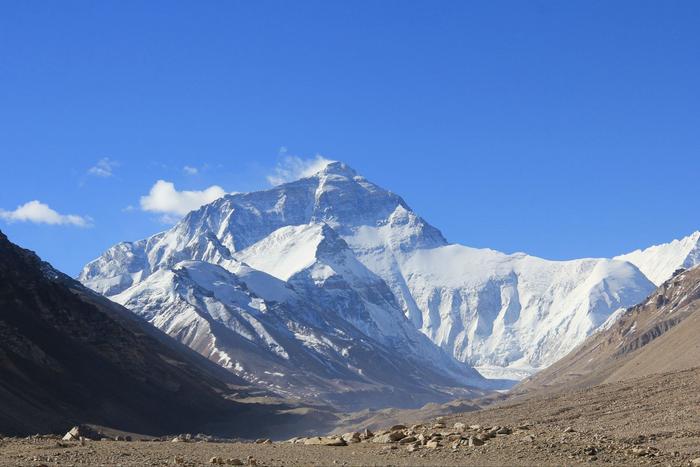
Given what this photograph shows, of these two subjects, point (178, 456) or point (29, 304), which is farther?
point (29, 304)

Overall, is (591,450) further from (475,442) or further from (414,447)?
(414,447)

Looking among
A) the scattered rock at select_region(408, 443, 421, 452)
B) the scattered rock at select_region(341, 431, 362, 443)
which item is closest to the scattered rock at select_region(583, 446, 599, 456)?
the scattered rock at select_region(408, 443, 421, 452)

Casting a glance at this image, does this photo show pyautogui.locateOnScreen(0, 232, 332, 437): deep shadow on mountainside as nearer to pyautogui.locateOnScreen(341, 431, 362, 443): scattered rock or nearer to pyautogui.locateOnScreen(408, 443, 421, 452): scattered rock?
pyautogui.locateOnScreen(341, 431, 362, 443): scattered rock

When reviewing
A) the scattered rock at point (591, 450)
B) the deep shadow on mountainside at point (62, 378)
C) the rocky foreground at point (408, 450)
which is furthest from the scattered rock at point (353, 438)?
the deep shadow on mountainside at point (62, 378)

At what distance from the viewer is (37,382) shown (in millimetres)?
148750

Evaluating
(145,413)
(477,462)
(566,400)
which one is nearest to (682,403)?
(566,400)

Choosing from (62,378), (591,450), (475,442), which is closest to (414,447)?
(475,442)

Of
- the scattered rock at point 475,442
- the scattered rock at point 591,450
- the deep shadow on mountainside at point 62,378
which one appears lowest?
the scattered rock at point 591,450

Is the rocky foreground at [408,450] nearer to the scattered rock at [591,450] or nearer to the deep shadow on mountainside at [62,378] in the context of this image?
the scattered rock at [591,450]

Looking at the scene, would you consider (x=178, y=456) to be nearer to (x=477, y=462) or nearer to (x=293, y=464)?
(x=293, y=464)

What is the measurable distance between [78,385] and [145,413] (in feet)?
58.1

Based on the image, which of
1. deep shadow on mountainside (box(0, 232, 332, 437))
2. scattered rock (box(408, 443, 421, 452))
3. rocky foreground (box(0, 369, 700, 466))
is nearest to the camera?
rocky foreground (box(0, 369, 700, 466))

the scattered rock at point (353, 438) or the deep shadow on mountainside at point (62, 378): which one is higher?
the deep shadow on mountainside at point (62, 378)

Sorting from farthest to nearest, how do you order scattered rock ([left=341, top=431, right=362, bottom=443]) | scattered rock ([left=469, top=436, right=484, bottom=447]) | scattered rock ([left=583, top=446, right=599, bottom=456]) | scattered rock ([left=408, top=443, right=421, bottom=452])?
scattered rock ([left=341, top=431, right=362, bottom=443]) → scattered rock ([left=469, top=436, right=484, bottom=447]) → scattered rock ([left=408, top=443, right=421, bottom=452]) → scattered rock ([left=583, top=446, right=599, bottom=456])
